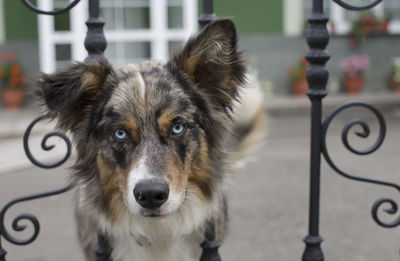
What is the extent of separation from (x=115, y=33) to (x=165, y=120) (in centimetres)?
779

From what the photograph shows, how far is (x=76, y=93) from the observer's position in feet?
5.57

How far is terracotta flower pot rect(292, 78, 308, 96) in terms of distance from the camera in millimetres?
9406

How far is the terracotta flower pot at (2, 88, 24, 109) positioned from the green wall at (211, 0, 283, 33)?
13.0 feet

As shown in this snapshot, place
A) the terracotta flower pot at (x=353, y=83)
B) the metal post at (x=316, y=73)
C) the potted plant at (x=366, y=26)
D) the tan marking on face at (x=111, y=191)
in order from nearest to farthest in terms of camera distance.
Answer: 1. the metal post at (x=316, y=73)
2. the tan marking on face at (x=111, y=191)
3. the terracotta flower pot at (x=353, y=83)
4. the potted plant at (x=366, y=26)

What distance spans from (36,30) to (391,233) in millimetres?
7660

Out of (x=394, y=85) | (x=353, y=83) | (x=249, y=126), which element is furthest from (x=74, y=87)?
(x=394, y=85)

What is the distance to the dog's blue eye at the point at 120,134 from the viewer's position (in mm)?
1841

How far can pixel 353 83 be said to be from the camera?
9.69 m

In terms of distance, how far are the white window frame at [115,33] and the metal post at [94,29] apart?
715 cm

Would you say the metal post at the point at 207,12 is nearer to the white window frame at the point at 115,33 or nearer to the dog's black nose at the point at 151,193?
the dog's black nose at the point at 151,193

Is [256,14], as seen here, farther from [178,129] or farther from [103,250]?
[103,250]

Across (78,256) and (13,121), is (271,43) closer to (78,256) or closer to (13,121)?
(13,121)

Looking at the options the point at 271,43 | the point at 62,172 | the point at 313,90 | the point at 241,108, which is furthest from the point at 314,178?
the point at 271,43

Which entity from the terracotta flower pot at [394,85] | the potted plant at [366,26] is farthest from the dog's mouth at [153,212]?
the terracotta flower pot at [394,85]
